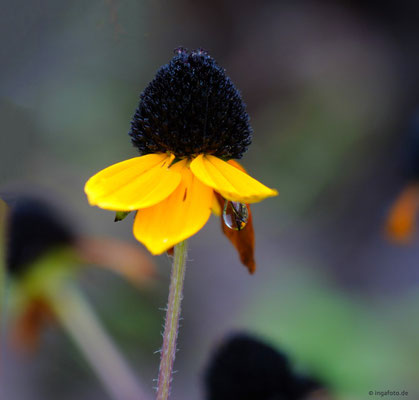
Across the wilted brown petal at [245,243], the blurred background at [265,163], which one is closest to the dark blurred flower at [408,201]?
the blurred background at [265,163]

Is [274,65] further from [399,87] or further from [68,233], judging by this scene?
[68,233]

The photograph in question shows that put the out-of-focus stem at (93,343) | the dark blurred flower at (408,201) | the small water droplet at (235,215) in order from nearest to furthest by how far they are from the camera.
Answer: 1. the small water droplet at (235,215)
2. the out-of-focus stem at (93,343)
3. the dark blurred flower at (408,201)

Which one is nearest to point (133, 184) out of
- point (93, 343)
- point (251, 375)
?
→ point (251, 375)

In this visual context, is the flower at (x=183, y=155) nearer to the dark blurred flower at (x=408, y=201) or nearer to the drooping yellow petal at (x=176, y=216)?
the drooping yellow petal at (x=176, y=216)

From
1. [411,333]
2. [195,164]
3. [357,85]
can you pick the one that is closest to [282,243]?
[411,333]

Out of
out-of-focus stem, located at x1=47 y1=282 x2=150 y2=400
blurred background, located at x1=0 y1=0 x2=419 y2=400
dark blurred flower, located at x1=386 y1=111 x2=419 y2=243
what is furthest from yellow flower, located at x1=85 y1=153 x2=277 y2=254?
dark blurred flower, located at x1=386 y1=111 x2=419 y2=243

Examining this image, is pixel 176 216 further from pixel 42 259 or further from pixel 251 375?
pixel 42 259
